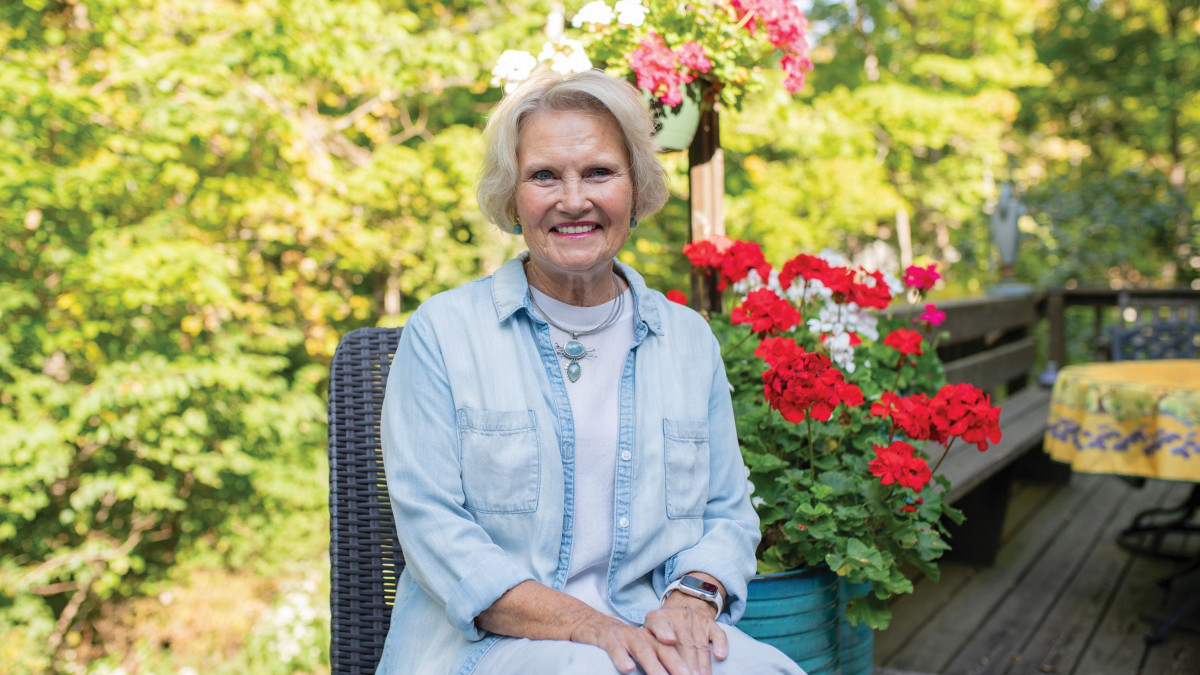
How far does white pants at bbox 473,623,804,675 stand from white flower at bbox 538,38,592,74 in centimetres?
133

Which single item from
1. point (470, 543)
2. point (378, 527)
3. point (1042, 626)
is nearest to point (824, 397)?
point (470, 543)

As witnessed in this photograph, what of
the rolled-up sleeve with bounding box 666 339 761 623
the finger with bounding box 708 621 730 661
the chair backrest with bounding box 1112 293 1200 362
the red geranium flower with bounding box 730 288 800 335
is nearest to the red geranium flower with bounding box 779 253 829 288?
the red geranium flower with bounding box 730 288 800 335

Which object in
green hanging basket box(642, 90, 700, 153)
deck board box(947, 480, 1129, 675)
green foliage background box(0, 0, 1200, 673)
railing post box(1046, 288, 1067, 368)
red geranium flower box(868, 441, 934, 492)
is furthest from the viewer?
railing post box(1046, 288, 1067, 368)

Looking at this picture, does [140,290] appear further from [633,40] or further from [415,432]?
[415,432]

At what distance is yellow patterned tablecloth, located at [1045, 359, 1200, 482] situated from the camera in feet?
8.32

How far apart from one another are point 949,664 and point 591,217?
1926 mm

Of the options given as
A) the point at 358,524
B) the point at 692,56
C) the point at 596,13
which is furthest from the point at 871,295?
the point at 358,524

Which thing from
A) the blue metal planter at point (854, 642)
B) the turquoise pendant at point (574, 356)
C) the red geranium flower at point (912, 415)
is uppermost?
the turquoise pendant at point (574, 356)

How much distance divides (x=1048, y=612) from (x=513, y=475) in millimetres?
2429

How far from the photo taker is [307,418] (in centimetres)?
627

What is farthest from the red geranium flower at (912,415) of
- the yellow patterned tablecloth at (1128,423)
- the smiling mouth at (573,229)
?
the yellow patterned tablecloth at (1128,423)

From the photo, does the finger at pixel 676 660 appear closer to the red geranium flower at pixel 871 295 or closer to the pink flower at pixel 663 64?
the red geranium flower at pixel 871 295

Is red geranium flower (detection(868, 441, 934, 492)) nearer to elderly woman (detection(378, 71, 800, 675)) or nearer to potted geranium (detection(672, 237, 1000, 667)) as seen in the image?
potted geranium (detection(672, 237, 1000, 667))

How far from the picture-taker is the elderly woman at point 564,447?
3.91 ft
